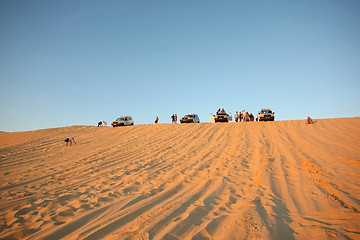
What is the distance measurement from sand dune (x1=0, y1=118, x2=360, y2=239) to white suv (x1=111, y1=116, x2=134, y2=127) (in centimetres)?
1235

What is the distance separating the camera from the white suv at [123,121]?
71.0 ft

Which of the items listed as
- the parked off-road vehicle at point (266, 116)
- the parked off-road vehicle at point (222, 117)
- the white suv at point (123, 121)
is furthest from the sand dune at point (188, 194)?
the white suv at point (123, 121)

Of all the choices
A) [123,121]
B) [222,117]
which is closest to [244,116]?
[222,117]

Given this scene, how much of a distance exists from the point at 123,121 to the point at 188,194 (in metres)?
18.6

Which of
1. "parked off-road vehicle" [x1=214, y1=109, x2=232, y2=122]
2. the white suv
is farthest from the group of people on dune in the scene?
the white suv

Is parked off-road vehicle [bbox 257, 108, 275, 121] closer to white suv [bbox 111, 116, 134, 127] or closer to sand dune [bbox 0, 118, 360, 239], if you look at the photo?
sand dune [bbox 0, 118, 360, 239]

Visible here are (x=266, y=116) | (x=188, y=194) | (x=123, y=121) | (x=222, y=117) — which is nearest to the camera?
(x=188, y=194)

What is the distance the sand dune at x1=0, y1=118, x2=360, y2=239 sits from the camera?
10.0 ft

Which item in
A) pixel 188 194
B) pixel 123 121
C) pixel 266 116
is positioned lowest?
pixel 188 194

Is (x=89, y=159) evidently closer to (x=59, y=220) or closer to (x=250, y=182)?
(x=59, y=220)

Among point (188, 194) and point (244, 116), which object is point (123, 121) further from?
point (188, 194)

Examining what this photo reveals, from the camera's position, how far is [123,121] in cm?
2191

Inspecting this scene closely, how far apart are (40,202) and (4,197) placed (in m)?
1.24

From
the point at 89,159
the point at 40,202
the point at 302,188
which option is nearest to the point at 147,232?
the point at 40,202
